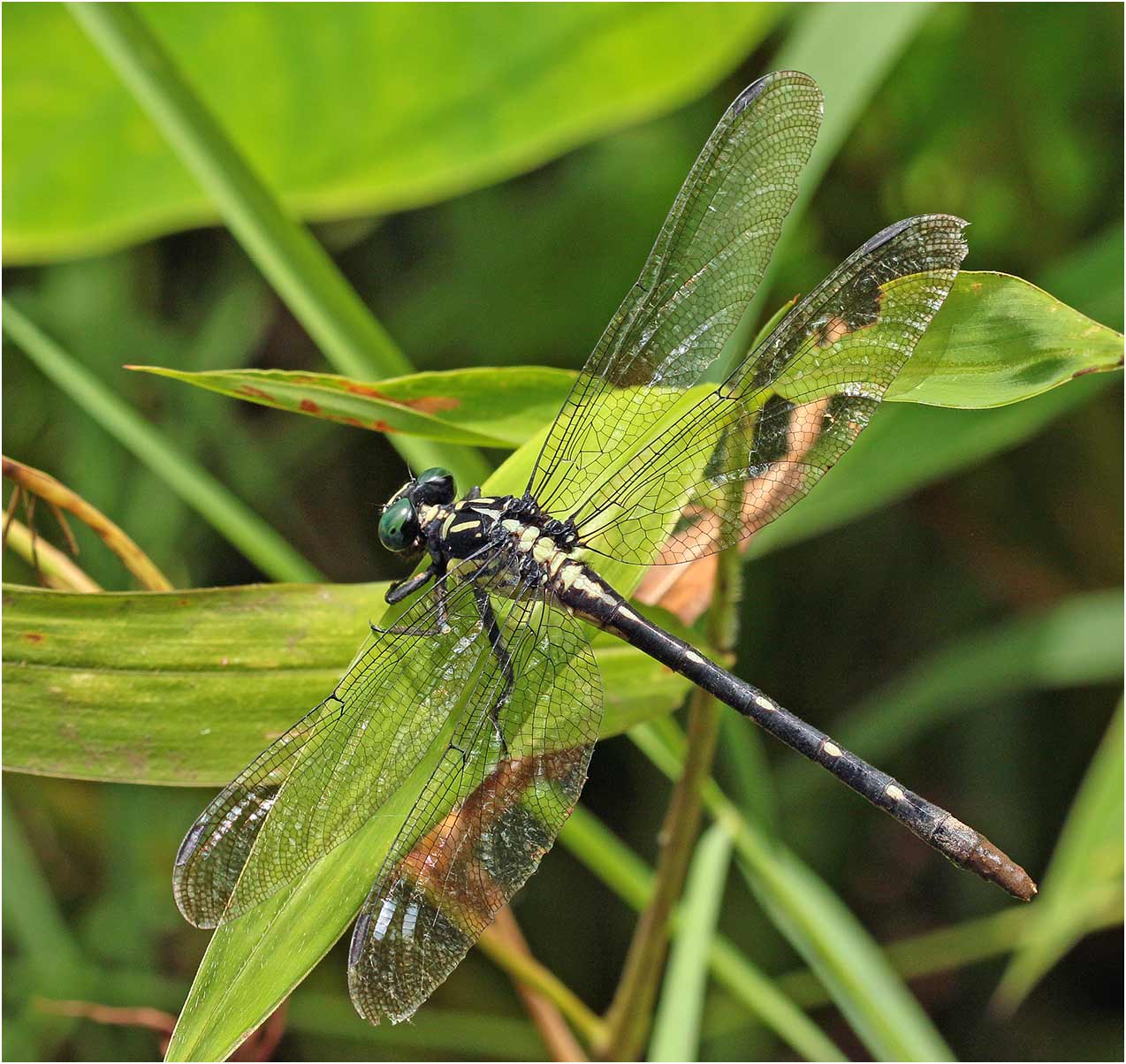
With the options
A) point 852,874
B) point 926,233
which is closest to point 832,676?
point 852,874

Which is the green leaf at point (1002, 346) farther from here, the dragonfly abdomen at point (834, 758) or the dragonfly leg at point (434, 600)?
the dragonfly leg at point (434, 600)

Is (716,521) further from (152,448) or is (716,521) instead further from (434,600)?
(152,448)

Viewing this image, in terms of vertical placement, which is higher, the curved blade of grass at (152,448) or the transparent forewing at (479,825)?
the curved blade of grass at (152,448)

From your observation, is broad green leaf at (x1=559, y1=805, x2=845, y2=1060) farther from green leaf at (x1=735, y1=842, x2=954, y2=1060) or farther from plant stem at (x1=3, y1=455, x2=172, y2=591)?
plant stem at (x1=3, y1=455, x2=172, y2=591)

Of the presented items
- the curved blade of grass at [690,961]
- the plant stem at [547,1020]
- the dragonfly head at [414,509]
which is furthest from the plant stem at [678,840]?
the dragonfly head at [414,509]

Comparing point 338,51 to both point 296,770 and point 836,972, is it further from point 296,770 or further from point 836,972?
point 836,972

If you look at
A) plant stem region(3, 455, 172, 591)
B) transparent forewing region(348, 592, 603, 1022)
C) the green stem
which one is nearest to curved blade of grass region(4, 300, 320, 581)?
plant stem region(3, 455, 172, 591)
